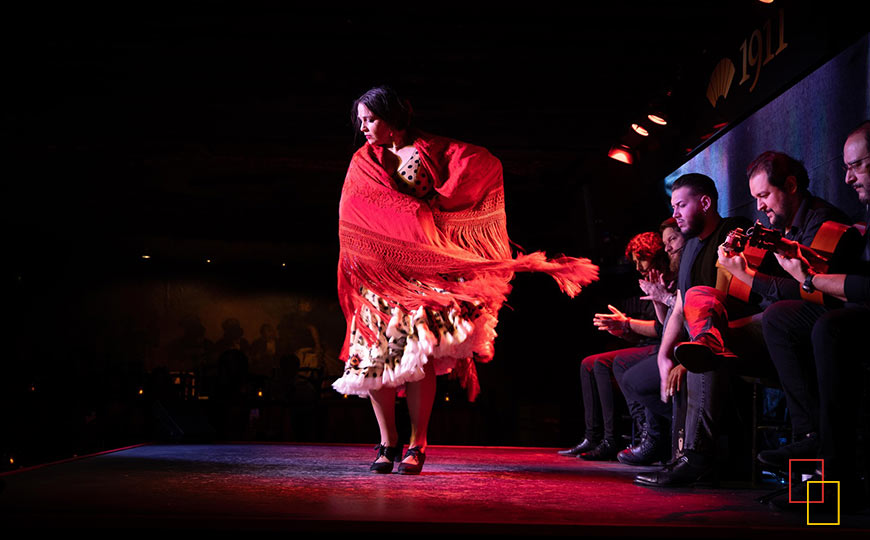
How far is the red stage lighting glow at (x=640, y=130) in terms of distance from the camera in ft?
18.7

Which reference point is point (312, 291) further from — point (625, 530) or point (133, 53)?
point (625, 530)

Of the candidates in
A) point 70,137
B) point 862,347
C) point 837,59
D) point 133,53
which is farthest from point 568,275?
point 70,137

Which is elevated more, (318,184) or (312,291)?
(318,184)

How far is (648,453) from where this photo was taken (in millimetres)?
3590

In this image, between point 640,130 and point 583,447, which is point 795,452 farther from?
point 640,130

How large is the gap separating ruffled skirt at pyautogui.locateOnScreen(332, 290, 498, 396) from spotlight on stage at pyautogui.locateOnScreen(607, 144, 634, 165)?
3.72 meters

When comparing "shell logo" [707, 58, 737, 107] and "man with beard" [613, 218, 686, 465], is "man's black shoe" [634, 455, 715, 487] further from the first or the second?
"shell logo" [707, 58, 737, 107]

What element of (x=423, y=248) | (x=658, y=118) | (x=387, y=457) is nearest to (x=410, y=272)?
(x=423, y=248)

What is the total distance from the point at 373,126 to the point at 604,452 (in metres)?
2.18

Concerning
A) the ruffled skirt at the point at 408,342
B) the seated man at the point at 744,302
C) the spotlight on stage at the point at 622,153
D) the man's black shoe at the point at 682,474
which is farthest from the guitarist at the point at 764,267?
the spotlight on stage at the point at 622,153

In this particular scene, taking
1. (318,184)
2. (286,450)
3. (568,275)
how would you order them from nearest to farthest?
(568,275), (286,450), (318,184)

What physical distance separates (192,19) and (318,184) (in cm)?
450

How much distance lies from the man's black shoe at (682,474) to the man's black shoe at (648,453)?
96cm

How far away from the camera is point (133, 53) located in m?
5.46
